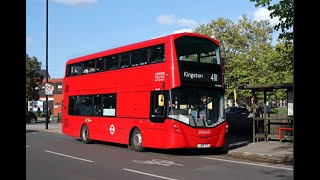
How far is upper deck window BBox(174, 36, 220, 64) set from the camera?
14625 mm

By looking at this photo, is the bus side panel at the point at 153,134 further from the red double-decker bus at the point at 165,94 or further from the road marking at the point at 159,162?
the road marking at the point at 159,162

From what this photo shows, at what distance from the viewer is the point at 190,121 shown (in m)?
14.4

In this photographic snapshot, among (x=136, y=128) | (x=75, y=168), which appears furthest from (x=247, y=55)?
(x=75, y=168)

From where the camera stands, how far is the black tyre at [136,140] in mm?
15699

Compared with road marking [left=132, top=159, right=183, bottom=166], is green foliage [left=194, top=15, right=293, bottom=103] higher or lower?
higher

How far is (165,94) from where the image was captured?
14.5 m

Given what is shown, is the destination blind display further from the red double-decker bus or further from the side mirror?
the side mirror

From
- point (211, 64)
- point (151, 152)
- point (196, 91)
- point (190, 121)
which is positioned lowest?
point (151, 152)

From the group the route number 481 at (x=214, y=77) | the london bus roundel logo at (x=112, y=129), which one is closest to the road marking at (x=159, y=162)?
the route number 481 at (x=214, y=77)

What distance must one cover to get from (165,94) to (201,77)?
1.52 metres

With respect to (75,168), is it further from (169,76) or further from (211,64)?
(211,64)

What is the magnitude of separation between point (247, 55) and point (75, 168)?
44.2 meters

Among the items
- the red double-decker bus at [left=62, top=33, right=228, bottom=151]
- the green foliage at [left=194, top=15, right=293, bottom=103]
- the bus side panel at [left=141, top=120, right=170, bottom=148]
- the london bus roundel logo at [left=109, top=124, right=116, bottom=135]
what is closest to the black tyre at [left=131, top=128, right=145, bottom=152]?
the red double-decker bus at [left=62, top=33, right=228, bottom=151]
